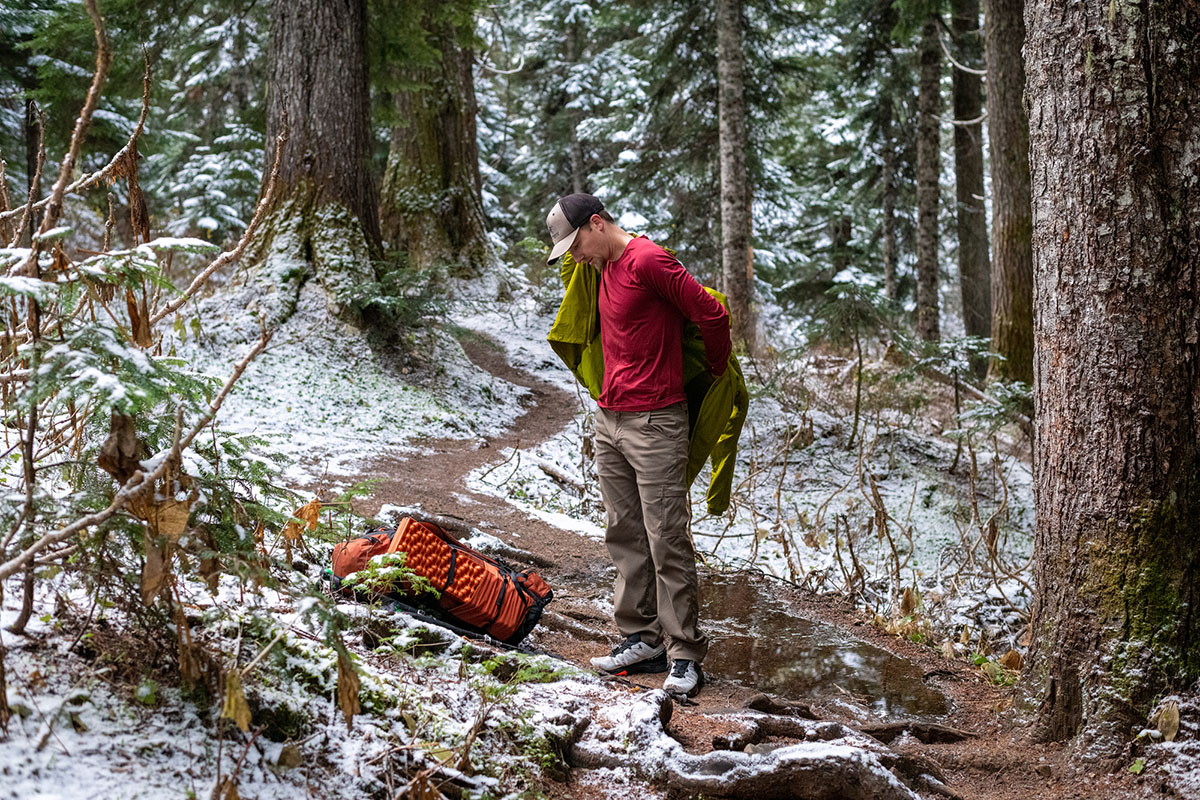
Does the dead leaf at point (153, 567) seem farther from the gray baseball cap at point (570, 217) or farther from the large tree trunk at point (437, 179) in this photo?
the large tree trunk at point (437, 179)

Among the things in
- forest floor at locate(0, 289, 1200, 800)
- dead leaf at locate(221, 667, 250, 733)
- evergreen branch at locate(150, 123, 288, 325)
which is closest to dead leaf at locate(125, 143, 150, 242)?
evergreen branch at locate(150, 123, 288, 325)

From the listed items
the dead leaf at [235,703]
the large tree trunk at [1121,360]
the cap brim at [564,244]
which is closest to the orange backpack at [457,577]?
the cap brim at [564,244]

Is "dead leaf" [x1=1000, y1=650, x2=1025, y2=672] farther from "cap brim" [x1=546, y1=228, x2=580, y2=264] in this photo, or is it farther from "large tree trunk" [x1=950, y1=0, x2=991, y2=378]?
"large tree trunk" [x1=950, y1=0, x2=991, y2=378]

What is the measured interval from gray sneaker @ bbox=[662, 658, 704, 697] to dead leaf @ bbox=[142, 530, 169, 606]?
243 cm

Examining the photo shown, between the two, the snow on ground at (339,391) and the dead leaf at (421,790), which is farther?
the snow on ground at (339,391)

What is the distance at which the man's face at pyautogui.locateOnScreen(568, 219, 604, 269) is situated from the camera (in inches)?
160

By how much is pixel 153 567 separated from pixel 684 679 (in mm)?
2549

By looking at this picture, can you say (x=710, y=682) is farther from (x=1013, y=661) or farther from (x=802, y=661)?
(x=1013, y=661)

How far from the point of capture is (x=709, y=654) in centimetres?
497

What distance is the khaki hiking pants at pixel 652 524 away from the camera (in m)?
4.09

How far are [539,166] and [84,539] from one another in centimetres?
2281

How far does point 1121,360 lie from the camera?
3254 millimetres

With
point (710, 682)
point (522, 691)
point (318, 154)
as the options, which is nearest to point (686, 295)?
point (522, 691)

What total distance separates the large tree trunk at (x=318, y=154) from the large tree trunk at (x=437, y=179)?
4567 mm
